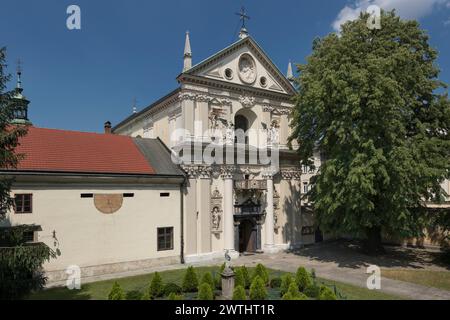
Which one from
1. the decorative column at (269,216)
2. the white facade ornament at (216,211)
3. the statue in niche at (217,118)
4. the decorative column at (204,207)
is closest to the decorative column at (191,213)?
the decorative column at (204,207)

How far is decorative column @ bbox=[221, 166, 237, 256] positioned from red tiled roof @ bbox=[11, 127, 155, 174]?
566cm

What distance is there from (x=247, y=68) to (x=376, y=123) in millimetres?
11938

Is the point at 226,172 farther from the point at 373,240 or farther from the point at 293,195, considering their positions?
the point at 373,240

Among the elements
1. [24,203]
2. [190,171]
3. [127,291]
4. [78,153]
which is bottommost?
[127,291]

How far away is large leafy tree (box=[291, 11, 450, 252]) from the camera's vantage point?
19297 millimetres

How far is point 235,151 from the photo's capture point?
26.2m

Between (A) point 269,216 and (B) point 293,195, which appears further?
(B) point 293,195

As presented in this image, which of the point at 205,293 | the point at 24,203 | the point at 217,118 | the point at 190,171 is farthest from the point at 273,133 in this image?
the point at 24,203

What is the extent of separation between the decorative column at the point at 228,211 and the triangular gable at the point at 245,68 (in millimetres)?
7095

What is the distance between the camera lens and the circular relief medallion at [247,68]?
27531 millimetres

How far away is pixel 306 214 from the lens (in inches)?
1210

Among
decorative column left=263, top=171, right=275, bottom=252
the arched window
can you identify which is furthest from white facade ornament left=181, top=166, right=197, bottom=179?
decorative column left=263, top=171, right=275, bottom=252
